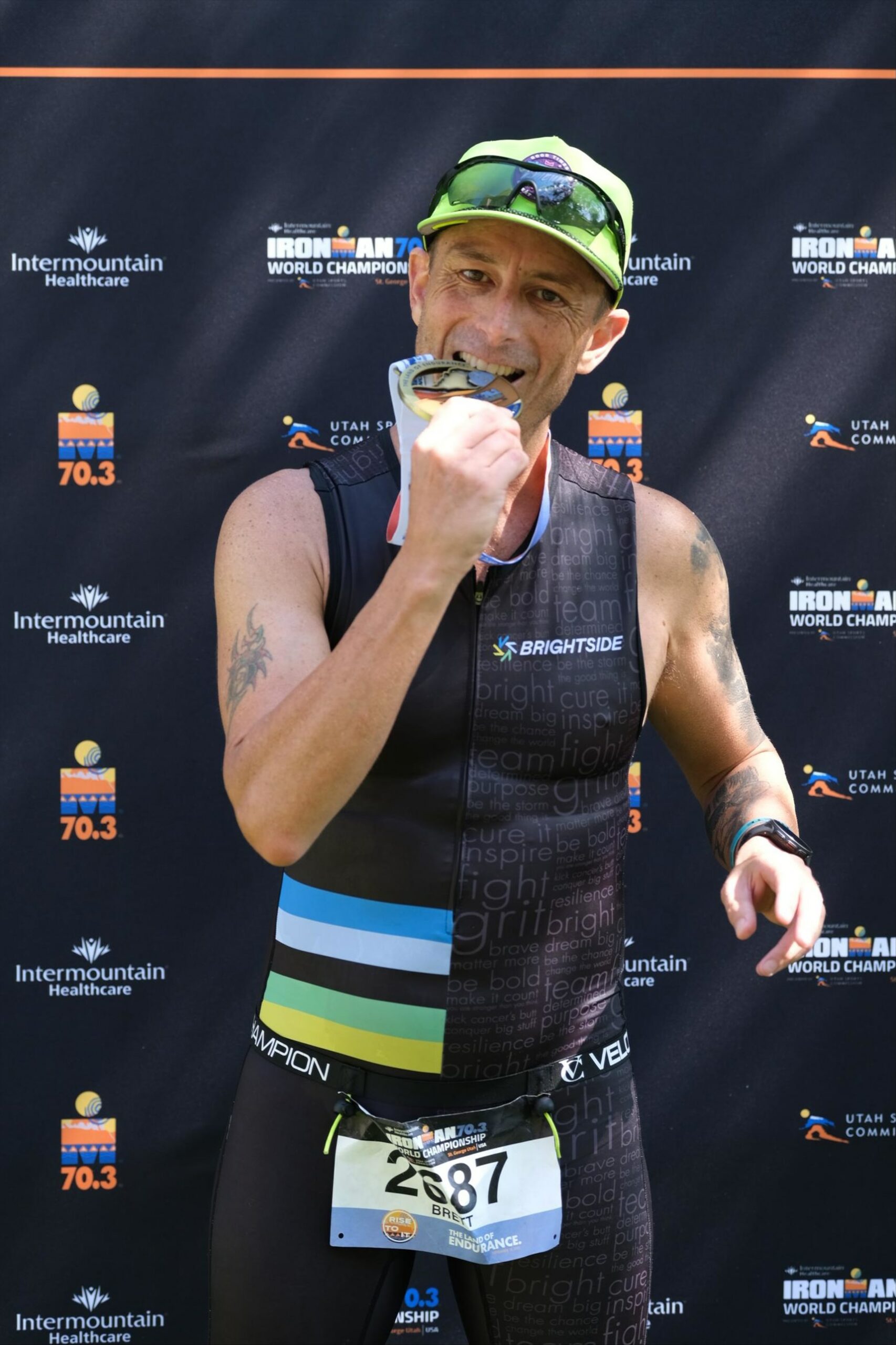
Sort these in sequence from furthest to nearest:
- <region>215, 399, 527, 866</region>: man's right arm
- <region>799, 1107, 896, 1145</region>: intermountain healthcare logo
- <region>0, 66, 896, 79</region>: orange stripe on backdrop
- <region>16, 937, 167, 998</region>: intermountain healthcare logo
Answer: <region>799, 1107, 896, 1145</region>: intermountain healthcare logo
<region>16, 937, 167, 998</region>: intermountain healthcare logo
<region>0, 66, 896, 79</region>: orange stripe on backdrop
<region>215, 399, 527, 866</region>: man's right arm

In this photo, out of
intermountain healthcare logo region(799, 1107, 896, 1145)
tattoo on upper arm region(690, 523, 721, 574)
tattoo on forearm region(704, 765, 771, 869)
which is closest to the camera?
tattoo on forearm region(704, 765, 771, 869)

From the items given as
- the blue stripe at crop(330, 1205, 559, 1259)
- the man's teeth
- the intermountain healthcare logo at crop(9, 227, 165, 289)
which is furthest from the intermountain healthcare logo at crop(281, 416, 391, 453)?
the blue stripe at crop(330, 1205, 559, 1259)

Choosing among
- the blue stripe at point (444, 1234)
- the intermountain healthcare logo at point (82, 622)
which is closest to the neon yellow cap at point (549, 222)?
the blue stripe at point (444, 1234)

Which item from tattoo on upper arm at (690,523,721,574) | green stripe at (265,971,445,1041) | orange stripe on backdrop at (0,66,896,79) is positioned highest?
orange stripe on backdrop at (0,66,896,79)

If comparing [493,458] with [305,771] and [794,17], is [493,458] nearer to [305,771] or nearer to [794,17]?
[305,771]

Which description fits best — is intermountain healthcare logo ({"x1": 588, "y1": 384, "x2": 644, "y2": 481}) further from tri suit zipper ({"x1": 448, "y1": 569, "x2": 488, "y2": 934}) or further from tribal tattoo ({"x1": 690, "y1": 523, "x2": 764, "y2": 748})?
tri suit zipper ({"x1": 448, "y1": 569, "x2": 488, "y2": 934})

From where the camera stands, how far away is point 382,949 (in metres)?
1.67

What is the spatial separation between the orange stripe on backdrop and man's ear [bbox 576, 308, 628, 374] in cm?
141

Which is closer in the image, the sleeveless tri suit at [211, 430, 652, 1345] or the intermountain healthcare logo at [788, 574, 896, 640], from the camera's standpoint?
the sleeveless tri suit at [211, 430, 652, 1345]

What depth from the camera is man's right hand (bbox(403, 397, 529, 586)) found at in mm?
1315

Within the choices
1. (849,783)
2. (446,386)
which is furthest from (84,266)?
(849,783)

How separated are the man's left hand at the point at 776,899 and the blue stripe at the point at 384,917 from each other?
37cm

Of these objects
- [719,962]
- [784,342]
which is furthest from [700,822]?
[784,342]

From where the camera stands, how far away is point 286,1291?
65.1 inches
